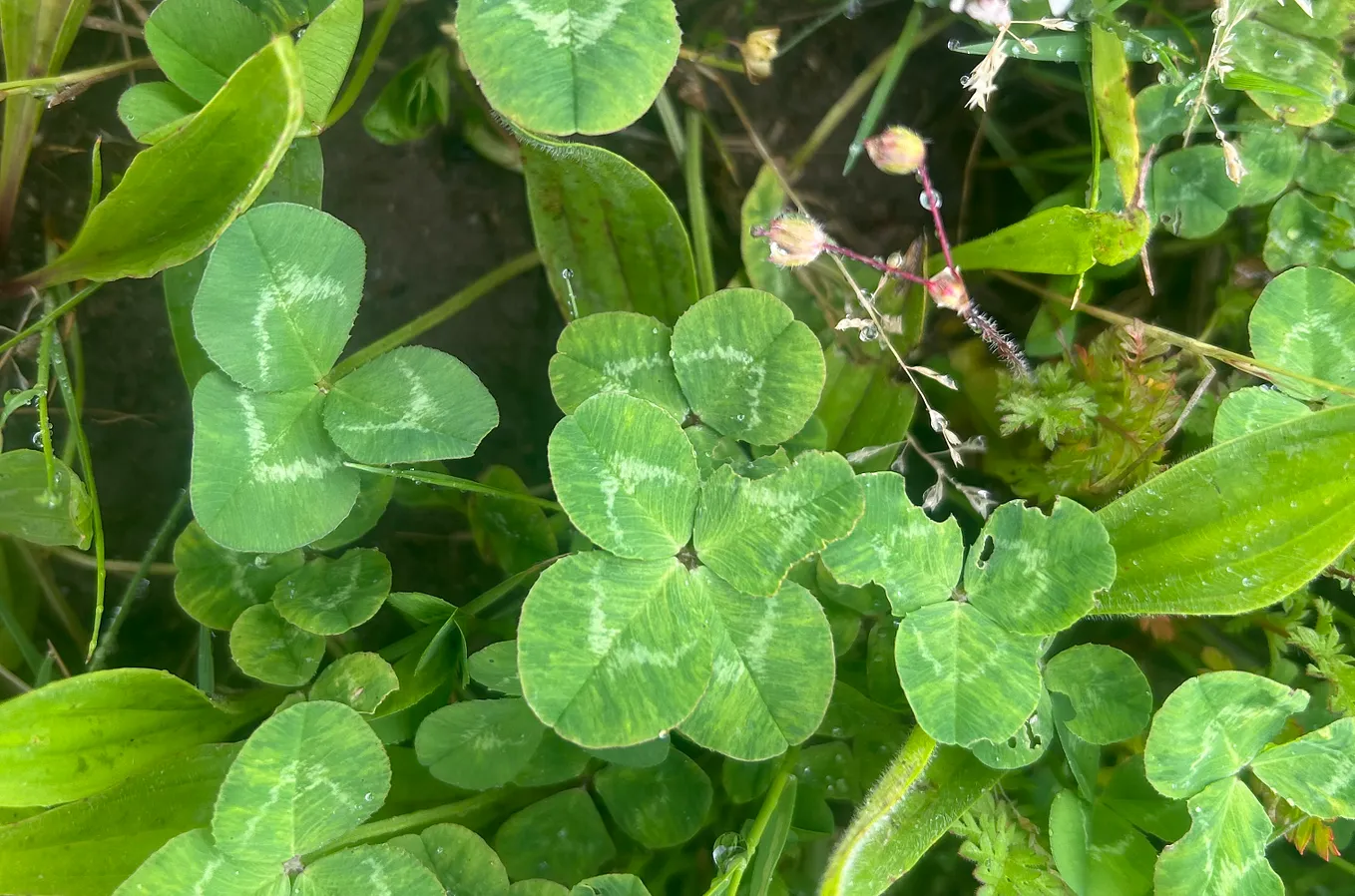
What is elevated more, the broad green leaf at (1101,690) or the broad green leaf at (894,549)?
the broad green leaf at (894,549)

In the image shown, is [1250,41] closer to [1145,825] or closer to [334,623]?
[1145,825]

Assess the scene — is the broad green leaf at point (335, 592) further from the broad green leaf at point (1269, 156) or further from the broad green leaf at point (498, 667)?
the broad green leaf at point (1269, 156)

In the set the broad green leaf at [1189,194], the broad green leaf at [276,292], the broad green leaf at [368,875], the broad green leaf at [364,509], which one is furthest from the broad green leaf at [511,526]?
the broad green leaf at [1189,194]

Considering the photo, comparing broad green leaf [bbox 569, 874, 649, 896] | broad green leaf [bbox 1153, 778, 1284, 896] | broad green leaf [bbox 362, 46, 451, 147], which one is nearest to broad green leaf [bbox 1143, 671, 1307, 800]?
broad green leaf [bbox 1153, 778, 1284, 896]

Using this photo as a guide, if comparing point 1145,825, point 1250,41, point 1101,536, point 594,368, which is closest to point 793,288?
point 594,368

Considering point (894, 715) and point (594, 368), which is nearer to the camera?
point (594, 368)
